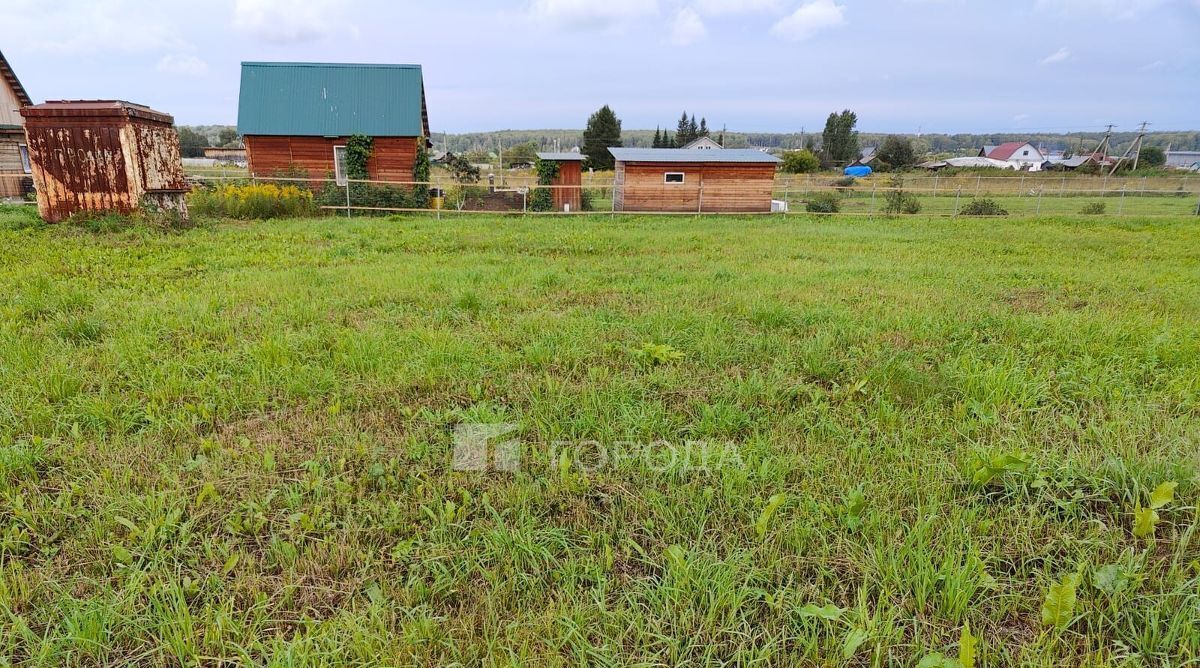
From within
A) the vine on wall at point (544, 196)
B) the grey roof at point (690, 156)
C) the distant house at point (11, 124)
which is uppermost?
the distant house at point (11, 124)

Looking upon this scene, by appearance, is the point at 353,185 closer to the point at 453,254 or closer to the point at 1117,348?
the point at 453,254

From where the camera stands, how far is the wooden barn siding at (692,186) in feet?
62.3

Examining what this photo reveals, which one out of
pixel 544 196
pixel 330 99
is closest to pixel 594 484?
pixel 544 196

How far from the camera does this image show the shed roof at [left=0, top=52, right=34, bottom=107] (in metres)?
18.5

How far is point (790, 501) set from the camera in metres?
2.19

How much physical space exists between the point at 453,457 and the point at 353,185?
17197 millimetres

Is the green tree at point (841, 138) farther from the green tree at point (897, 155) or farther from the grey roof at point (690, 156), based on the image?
the grey roof at point (690, 156)

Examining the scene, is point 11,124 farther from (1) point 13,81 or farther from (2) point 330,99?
(2) point 330,99

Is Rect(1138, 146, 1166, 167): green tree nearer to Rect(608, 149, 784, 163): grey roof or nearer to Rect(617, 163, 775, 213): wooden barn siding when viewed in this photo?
Rect(608, 149, 784, 163): grey roof

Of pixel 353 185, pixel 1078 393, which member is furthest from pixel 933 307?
pixel 353 185

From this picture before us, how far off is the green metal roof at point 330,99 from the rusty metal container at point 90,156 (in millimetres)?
10121

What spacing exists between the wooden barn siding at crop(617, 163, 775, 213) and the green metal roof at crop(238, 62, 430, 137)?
725 centimetres

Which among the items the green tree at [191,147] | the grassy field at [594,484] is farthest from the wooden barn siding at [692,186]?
the green tree at [191,147]

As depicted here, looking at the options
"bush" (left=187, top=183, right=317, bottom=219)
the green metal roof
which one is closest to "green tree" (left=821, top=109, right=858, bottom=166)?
the green metal roof
